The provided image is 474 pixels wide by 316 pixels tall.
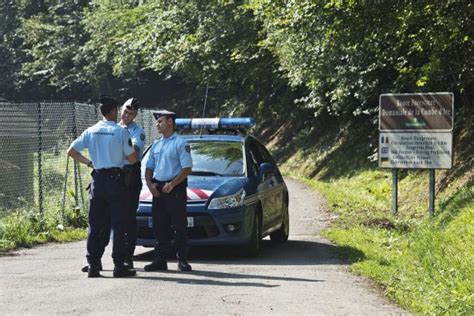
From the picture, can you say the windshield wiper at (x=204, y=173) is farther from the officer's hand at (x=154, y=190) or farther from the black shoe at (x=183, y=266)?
the black shoe at (x=183, y=266)

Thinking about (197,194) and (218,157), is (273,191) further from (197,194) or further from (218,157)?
(197,194)

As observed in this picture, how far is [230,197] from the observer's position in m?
10.7

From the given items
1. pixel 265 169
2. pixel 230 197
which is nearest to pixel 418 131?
pixel 265 169

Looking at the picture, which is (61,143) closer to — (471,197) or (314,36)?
(471,197)

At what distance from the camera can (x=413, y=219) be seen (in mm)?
16422

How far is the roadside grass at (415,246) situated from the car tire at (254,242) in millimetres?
1211

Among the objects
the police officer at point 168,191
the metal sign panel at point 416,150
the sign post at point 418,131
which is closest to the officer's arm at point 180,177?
the police officer at point 168,191

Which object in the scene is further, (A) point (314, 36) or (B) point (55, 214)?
(A) point (314, 36)

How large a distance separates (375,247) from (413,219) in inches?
171

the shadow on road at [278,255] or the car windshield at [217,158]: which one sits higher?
the car windshield at [217,158]

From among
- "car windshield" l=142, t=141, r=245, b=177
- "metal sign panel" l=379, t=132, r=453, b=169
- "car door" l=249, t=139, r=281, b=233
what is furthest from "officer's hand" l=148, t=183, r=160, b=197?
"metal sign panel" l=379, t=132, r=453, b=169

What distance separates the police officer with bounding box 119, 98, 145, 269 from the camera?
374 inches

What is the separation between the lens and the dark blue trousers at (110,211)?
29.8 feet

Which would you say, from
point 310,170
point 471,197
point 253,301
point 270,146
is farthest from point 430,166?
point 270,146
